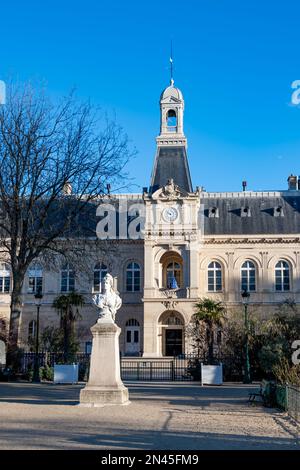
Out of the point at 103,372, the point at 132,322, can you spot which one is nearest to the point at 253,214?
the point at 132,322

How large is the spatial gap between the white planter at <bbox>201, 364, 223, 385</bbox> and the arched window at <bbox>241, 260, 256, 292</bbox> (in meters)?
22.1

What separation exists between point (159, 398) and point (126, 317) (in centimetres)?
2797

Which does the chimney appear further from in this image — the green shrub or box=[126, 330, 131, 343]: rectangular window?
the green shrub

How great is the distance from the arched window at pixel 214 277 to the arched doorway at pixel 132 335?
22.3 ft

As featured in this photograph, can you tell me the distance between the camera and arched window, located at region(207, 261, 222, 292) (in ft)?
153

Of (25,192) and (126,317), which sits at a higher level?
(25,192)

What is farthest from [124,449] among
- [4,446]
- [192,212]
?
[192,212]

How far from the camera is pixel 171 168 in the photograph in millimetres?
46531

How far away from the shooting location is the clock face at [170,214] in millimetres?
44156

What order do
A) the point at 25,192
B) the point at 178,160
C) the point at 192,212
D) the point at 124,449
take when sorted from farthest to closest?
the point at 178,160 < the point at 192,212 < the point at 25,192 < the point at 124,449

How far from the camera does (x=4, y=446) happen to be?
8984 millimetres

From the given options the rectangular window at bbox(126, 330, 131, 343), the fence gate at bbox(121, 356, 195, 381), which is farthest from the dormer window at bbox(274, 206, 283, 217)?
the fence gate at bbox(121, 356, 195, 381)

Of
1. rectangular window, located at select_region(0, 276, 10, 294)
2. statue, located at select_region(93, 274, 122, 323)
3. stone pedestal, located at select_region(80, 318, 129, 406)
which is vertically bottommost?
stone pedestal, located at select_region(80, 318, 129, 406)
